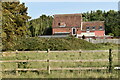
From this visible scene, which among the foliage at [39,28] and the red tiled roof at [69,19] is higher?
the red tiled roof at [69,19]

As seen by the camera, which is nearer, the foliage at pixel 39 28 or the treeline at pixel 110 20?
the treeline at pixel 110 20

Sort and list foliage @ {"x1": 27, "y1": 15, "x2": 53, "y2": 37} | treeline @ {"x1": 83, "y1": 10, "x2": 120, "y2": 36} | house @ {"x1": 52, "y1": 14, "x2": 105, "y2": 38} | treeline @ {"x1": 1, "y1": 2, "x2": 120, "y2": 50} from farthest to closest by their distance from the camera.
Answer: foliage @ {"x1": 27, "y1": 15, "x2": 53, "y2": 37}, house @ {"x1": 52, "y1": 14, "x2": 105, "y2": 38}, treeline @ {"x1": 83, "y1": 10, "x2": 120, "y2": 36}, treeline @ {"x1": 1, "y1": 2, "x2": 120, "y2": 50}

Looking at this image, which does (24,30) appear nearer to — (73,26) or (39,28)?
(73,26)

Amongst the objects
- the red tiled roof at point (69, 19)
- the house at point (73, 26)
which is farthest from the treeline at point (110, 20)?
the red tiled roof at point (69, 19)

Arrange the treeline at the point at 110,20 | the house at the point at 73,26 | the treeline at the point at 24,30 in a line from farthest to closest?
the house at the point at 73,26
the treeline at the point at 110,20
the treeline at the point at 24,30

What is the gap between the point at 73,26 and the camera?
199 feet

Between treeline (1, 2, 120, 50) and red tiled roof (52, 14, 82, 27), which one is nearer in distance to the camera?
treeline (1, 2, 120, 50)

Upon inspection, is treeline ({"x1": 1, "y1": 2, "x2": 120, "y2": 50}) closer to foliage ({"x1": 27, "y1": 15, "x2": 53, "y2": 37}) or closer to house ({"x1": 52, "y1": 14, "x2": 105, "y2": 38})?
foliage ({"x1": 27, "y1": 15, "x2": 53, "y2": 37})

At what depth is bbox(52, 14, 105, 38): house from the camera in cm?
6078

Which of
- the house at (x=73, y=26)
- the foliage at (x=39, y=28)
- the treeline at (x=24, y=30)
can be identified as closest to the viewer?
the treeline at (x=24, y=30)

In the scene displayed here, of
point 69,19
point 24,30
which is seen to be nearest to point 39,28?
point 69,19

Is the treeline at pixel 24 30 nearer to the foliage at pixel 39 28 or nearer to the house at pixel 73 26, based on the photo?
the foliage at pixel 39 28

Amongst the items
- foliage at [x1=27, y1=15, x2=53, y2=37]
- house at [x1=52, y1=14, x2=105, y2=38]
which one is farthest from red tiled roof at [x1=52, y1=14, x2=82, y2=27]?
foliage at [x1=27, y1=15, x2=53, y2=37]

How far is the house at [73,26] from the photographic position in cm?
6078
